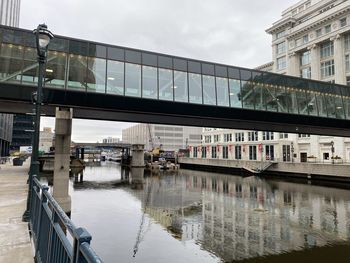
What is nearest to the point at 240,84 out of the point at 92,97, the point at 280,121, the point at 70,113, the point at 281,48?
the point at 280,121

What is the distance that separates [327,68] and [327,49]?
195 inches

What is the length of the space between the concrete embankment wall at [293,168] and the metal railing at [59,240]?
5044 centimetres

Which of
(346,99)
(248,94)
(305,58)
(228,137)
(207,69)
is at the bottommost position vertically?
(228,137)

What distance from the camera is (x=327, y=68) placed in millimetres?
69375

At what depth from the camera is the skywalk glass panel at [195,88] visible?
27.8 meters

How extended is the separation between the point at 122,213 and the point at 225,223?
28.9ft

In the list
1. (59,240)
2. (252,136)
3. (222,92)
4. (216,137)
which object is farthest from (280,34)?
(59,240)

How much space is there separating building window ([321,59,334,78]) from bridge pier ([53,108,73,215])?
65546 millimetres

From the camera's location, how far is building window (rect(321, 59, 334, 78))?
6794cm

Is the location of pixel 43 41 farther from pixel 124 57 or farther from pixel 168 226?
pixel 124 57

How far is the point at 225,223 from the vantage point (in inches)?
827

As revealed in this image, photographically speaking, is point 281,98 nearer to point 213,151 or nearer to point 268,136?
point 268,136

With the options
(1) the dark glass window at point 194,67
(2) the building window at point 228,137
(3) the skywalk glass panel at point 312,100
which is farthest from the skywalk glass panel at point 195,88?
(2) the building window at point 228,137

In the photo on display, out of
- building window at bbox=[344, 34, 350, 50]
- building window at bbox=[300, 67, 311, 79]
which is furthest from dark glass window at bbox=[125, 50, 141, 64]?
building window at bbox=[300, 67, 311, 79]
